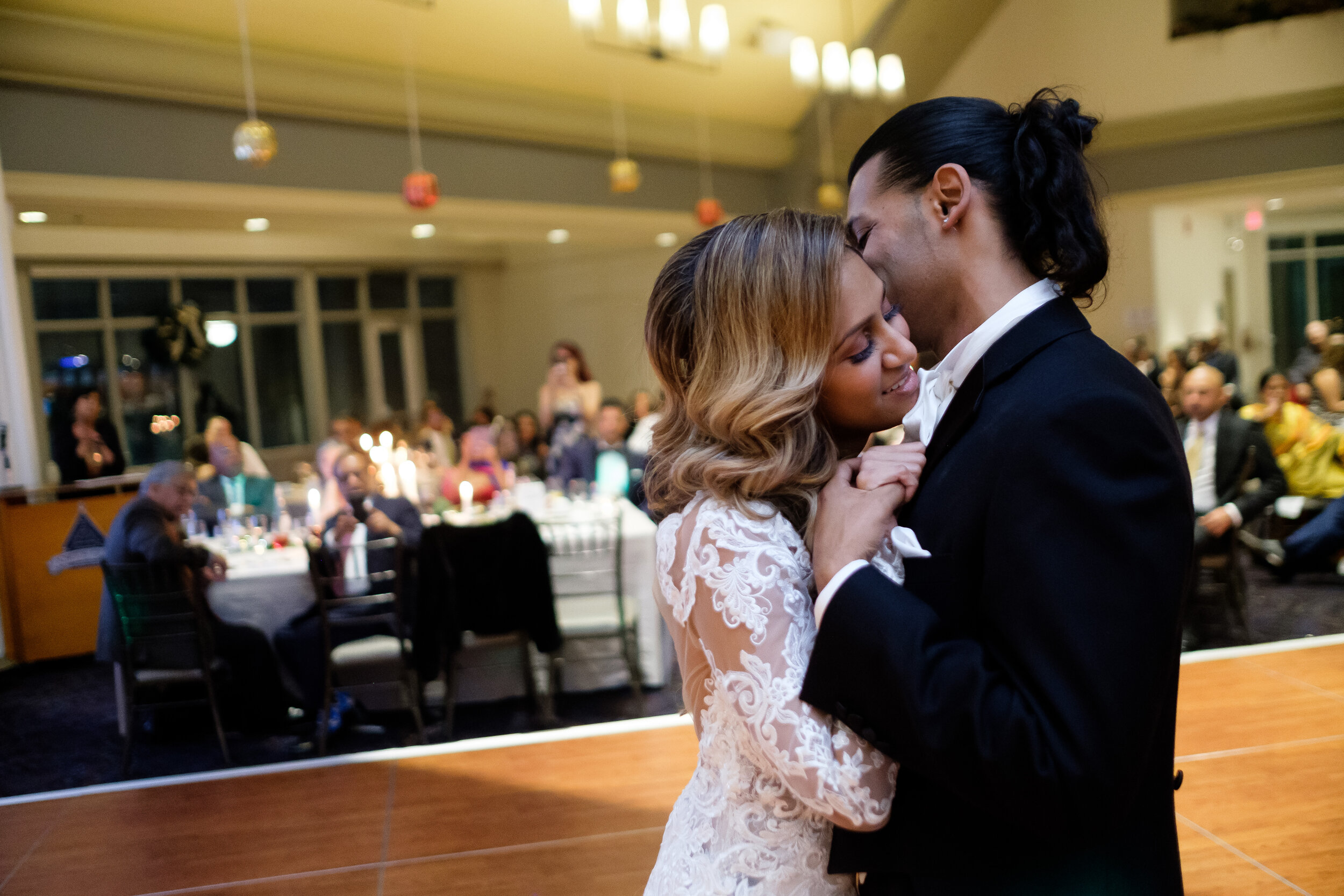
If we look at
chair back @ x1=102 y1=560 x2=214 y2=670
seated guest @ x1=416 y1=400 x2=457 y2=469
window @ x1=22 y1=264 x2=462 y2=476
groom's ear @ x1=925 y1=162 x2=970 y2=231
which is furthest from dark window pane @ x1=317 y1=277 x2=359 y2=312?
groom's ear @ x1=925 y1=162 x2=970 y2=231

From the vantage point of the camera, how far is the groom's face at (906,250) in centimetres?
126

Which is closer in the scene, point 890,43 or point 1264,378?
point 1264,378

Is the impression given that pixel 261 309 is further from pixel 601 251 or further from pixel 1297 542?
pixel 1297 542

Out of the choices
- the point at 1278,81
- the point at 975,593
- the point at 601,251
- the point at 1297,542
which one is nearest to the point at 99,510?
the point at 975,593

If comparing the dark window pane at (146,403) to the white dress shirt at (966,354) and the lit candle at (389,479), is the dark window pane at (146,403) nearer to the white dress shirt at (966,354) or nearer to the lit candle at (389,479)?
the lit candle at (389,479)

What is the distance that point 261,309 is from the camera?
1295 cm

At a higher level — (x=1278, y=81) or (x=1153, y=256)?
(x=1278, y=81)

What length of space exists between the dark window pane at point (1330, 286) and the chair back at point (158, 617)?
13764 mm

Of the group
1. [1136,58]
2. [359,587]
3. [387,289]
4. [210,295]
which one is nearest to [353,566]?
[359,587]

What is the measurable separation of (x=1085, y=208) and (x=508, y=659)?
4.23m

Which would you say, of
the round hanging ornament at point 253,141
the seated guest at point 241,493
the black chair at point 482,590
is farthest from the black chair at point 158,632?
the round hanging ornament at point 253,141

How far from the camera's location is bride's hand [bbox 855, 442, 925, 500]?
112cm

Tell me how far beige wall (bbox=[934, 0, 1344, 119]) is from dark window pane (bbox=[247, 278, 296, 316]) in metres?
8.52

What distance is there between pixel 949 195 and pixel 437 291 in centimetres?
1443
